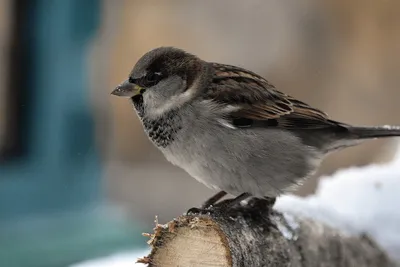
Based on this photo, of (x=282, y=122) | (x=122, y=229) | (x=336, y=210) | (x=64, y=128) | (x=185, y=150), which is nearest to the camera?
(x=185, y=150)

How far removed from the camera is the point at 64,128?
13.0ft

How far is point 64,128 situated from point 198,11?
1.80m

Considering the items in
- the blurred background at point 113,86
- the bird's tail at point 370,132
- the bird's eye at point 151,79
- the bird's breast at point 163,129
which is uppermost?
the blurred background at point 113,86

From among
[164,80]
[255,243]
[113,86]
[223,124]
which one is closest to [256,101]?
[223,124]

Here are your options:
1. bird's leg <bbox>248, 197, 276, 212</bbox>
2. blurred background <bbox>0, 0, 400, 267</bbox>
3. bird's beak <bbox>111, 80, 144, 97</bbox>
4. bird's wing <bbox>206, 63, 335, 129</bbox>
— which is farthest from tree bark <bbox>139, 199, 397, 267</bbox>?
blurred background <bbox>0, 0, 400, 267</bbox>

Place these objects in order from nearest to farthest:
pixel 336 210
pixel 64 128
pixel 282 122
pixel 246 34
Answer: pixel 282 122, pixel 336 210, pixel 64 128, pixel 246 34

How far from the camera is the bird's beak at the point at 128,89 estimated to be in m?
1.92

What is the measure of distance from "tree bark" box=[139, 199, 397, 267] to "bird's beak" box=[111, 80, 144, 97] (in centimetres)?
38

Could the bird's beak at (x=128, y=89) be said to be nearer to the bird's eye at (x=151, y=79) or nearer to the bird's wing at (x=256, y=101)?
the bird's eye at (x=151, y=79)

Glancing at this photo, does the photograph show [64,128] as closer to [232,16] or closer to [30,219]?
[30,219]

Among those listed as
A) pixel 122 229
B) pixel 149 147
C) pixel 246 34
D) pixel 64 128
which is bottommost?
pixel 122 229

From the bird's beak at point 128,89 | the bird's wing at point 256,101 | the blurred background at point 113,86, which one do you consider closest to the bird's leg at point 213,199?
the bird's wing at point 256,101

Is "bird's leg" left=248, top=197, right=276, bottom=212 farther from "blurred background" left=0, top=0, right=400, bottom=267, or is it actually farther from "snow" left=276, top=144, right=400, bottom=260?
"blurred background" left=0, top=0, right=400, bottom=267

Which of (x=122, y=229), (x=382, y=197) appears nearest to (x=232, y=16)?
(x=122, y=229)
